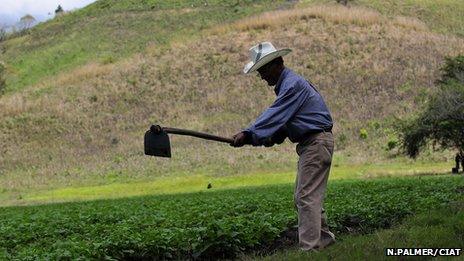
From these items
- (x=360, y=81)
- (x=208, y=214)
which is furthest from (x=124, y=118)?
(x=208, y=214)

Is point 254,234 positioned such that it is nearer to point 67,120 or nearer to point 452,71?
point 452,71

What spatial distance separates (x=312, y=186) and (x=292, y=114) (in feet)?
3.38

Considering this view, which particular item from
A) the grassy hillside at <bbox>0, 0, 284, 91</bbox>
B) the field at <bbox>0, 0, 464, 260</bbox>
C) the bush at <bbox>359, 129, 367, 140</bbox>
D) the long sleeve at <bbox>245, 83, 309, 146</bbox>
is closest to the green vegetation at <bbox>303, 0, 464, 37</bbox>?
the field at <bbox>0, 0, 464, 260</bbox>

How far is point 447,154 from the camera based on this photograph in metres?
44.6

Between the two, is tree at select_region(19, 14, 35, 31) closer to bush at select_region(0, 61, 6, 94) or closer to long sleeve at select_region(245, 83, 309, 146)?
bush at select_region(0, 61, 6, 94)

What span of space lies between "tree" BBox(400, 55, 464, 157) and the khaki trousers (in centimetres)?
2612

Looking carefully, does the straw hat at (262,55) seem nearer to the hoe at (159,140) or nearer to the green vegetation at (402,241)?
the hoe at (159,140)

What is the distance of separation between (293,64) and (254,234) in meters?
55.4

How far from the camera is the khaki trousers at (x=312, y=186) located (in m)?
8.59

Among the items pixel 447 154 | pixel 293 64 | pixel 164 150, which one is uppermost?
pixel 293 64

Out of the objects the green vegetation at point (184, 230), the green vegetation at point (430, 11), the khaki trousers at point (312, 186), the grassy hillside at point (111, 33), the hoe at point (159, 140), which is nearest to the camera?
the hoe at point (159, 140)

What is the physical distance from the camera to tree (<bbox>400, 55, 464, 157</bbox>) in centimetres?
3325

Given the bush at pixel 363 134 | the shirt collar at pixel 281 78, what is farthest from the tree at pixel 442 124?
the shirt collar at pixel 281 78

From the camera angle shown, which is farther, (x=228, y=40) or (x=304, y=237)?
(x=228, y=40)
